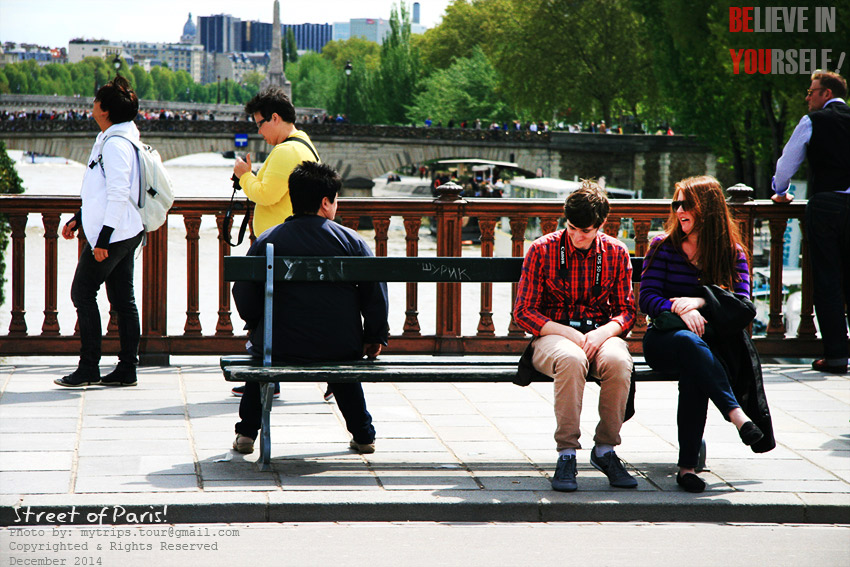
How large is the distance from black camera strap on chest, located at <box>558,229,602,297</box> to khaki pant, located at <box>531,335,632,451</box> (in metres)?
0.24

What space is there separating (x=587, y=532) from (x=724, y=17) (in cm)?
2971

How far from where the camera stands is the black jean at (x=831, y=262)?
A: 25.0 ft

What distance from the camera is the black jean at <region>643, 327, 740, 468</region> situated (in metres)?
5.03

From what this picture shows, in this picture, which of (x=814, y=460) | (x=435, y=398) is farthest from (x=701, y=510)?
(x=435, y=398)

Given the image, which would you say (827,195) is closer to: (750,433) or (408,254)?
(408,254)

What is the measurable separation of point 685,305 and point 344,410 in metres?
1.62

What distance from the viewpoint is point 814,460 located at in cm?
558

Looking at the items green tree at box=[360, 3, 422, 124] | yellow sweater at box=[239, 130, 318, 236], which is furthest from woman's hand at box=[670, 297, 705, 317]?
green tree at box=[360, 3, 422, 124]

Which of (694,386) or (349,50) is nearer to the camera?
(694,386)

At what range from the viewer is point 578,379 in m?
4.99

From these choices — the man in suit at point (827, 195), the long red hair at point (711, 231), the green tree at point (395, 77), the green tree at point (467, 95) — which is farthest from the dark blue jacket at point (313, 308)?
the green tree at point (395, 77)

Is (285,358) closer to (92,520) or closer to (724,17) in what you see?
(92,520)

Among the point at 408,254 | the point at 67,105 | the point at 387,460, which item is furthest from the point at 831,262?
the point at 67,105

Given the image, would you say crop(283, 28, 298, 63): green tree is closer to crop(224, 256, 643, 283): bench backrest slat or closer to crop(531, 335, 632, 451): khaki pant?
crop(224, 256, 643, 283): bench backrest slat
